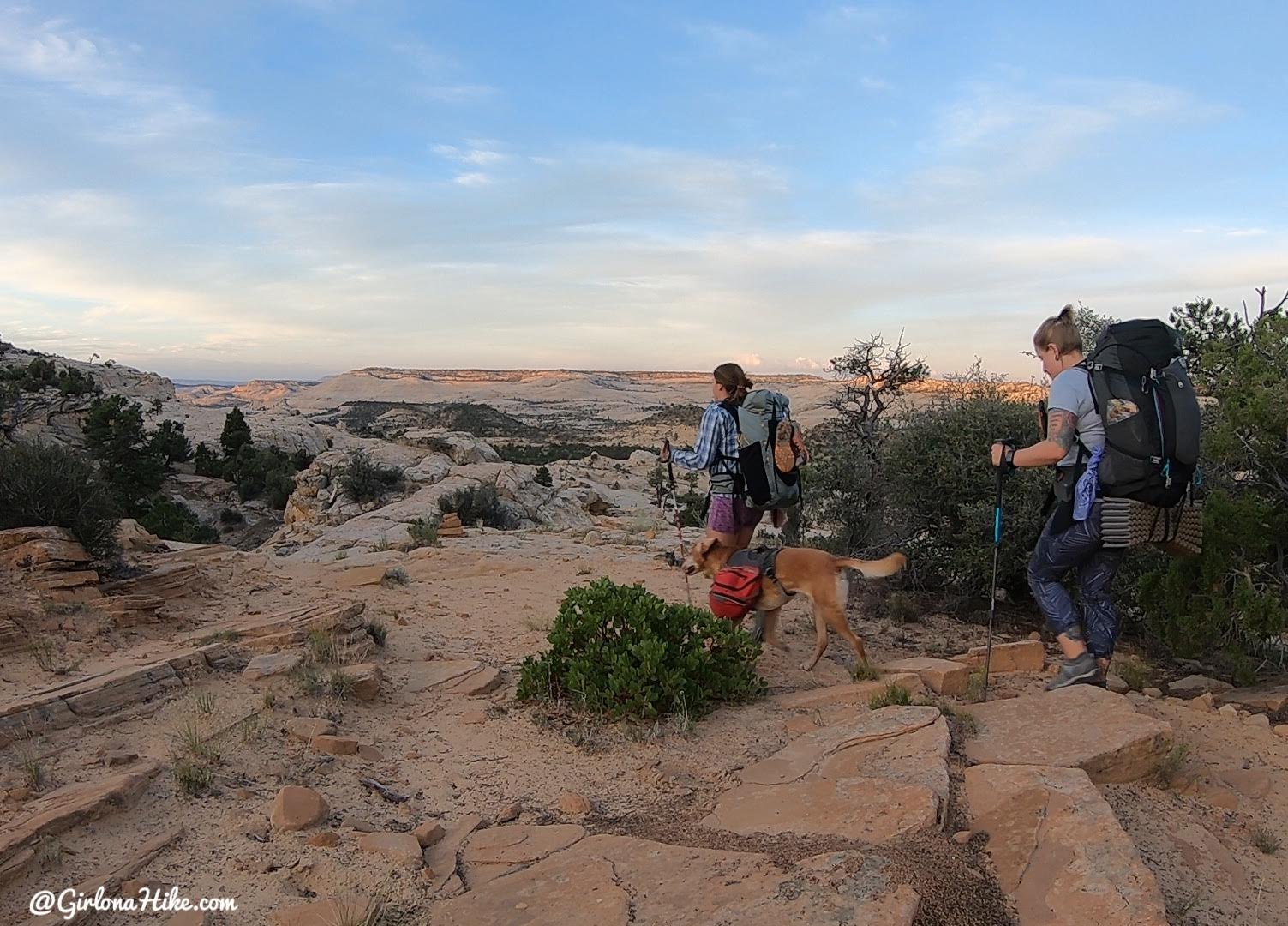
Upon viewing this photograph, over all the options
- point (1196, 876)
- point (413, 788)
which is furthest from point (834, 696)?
point (413, 788)

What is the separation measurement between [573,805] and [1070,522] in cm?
309

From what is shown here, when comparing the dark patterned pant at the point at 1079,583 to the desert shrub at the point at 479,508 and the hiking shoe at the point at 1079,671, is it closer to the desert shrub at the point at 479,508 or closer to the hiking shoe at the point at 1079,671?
the hiking shoe at the point at 1079,671

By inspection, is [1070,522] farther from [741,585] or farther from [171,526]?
[171,526]

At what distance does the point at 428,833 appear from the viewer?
3633mm

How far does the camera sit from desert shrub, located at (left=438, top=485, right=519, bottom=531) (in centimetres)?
1641

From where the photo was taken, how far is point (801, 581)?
5777 mm

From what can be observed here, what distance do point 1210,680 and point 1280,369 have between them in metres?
2.11

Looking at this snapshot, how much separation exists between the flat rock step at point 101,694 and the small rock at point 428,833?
2249mm

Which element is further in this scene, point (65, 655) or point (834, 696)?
point (65, 655)

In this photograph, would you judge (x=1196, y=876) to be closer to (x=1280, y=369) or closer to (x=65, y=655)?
(x=1280, y=369)

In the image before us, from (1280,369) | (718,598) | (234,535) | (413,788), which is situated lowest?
A: (234,535)

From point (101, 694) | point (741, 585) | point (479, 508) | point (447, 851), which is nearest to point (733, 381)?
point (741, 585)

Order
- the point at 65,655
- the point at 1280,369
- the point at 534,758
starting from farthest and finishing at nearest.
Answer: the point at 65,655 → the point at 1280,369 → the point at 534,758

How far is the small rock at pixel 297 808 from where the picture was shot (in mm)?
3623
